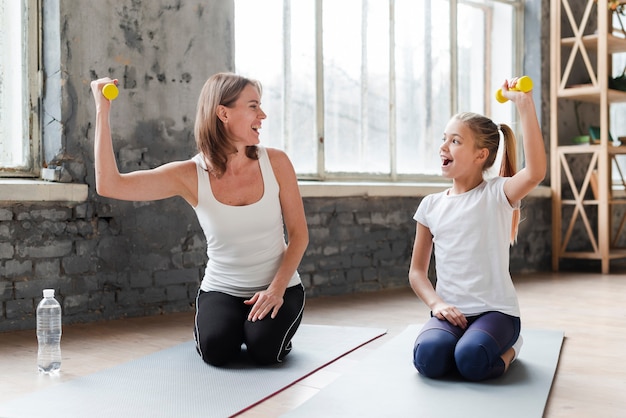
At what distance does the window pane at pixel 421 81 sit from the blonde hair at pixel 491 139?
287 cm

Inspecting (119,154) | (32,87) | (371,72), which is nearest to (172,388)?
(119,154)

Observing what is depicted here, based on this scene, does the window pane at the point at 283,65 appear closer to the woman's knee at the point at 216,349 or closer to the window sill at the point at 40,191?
the window sill at the point at 40,191

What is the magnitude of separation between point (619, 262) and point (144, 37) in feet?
15.6

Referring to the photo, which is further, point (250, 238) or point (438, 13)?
point (438, 13)

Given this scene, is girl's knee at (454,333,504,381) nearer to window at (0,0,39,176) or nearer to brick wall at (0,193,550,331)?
brick wall at (0,193,550,331)

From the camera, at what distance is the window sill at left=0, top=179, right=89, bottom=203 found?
346 cm

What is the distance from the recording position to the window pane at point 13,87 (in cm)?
376

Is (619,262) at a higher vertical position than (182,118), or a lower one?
lower

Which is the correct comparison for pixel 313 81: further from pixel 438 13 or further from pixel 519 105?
pixel 519 105

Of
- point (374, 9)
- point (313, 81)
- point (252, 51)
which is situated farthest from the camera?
point (374, 9)

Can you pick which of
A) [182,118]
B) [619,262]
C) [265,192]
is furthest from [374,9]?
[619,262]

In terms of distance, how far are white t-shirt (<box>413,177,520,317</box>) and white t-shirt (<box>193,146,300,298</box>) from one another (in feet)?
2.08

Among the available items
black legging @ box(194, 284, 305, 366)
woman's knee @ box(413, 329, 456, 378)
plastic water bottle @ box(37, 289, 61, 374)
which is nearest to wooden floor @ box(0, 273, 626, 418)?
plastic water bottle @ box(37, 289, 61, 374)

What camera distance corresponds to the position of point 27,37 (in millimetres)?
3752
